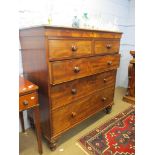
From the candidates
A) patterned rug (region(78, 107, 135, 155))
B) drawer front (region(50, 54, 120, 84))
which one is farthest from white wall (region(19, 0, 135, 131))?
patterned rug (region(78, 107, 135, 155))

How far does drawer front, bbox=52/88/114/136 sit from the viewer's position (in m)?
1.46

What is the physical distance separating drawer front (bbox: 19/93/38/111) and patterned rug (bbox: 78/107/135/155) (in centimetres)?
75

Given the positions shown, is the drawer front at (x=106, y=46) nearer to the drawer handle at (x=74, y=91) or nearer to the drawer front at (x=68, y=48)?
the drawer front at (x=68, y=48)

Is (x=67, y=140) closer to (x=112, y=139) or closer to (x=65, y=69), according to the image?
(x=112, y=139)

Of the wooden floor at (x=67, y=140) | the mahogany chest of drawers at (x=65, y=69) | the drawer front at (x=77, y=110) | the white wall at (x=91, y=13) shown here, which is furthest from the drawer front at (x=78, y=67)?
the wooden floor at (x=67, y=140)

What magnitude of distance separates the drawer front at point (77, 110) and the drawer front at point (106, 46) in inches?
Answer: 20.5

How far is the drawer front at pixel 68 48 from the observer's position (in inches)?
48.7

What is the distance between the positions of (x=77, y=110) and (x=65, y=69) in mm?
533

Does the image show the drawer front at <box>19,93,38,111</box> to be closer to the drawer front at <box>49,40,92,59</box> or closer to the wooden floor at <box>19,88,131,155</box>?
the drawer front at <box>49,40,92,59</box>

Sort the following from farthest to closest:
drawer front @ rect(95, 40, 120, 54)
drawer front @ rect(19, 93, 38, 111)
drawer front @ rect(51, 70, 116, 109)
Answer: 1. drawer front @ rect(95, 40, 120, 54)
2. drawer front @ rect(51, 70, 116, 109)
3. drawer front @ rect(19, 93, 38, 111)
